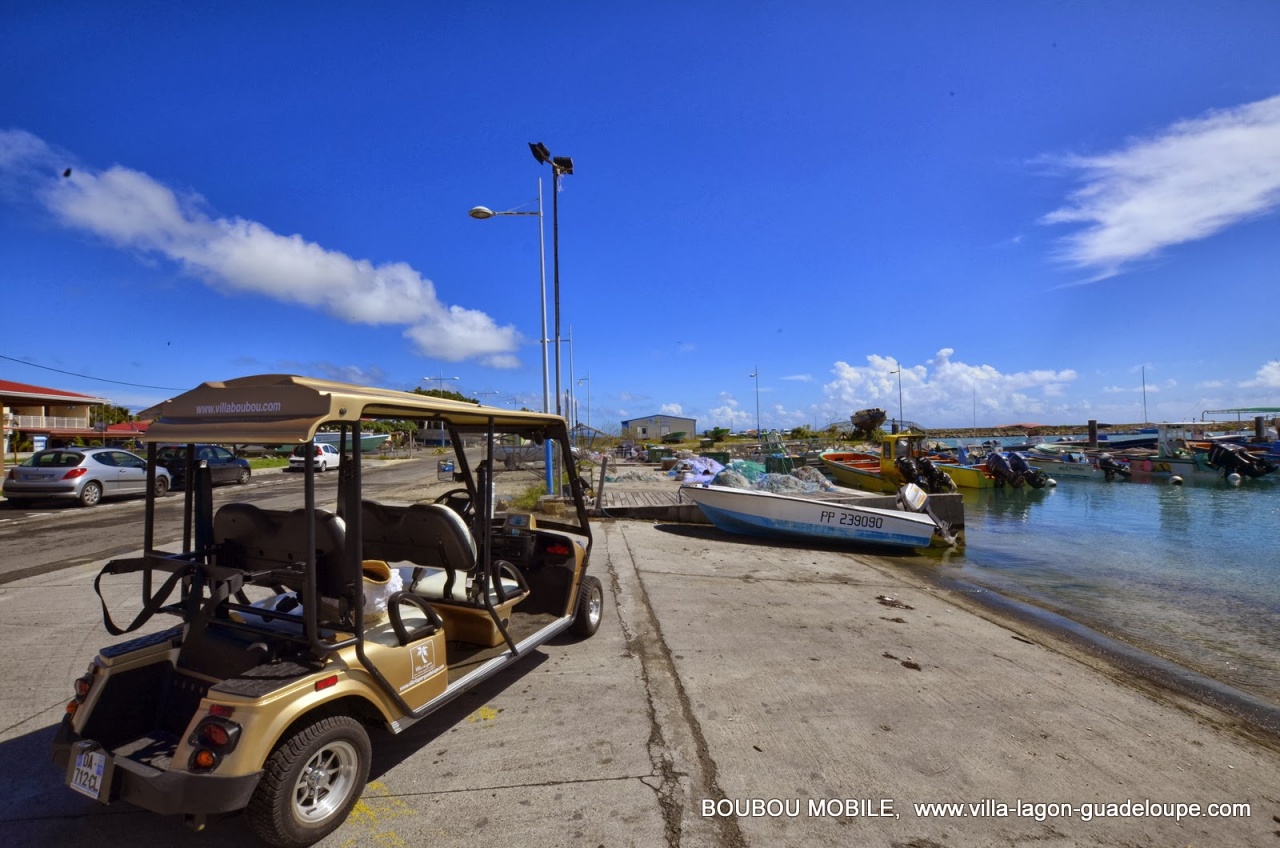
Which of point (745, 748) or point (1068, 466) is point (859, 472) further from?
point (745, 748)

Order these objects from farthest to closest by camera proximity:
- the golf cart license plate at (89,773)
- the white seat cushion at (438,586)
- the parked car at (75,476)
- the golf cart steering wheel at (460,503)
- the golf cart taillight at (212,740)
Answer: the parked car at (75,476), the golf cart steering wheel at (460,503), the white seat cushion at (438,586), the golf cart license plate at (89,773), the golf cart taillight at (212,740)

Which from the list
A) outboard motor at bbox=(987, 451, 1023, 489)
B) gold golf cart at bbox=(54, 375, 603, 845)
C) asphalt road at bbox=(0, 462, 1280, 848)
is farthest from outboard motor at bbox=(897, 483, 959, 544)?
outboard motor at bbox=(987, 451, 1023, 489)

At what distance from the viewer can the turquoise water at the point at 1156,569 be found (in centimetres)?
769

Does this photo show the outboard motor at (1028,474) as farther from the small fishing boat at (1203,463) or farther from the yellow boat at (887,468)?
the small fishing boat at (1203,463)

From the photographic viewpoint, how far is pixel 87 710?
2.79 metres

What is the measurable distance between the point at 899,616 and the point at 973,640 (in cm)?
85

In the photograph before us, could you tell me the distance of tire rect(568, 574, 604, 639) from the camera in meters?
5.23

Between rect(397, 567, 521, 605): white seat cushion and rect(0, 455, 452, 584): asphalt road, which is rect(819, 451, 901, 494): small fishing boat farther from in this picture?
rect(397, 567, 521, 605): white seat cushion

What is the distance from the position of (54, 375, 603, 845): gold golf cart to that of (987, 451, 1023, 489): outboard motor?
→ 31.4 m

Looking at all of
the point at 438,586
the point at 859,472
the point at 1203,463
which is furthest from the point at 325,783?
the point at 1203,463

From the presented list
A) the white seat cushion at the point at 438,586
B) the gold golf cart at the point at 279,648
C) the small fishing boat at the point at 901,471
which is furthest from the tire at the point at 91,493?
the small fishing boat at the point at 901,471

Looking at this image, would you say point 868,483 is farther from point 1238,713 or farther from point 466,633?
point 466,633

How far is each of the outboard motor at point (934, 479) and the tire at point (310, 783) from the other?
68.2 ft

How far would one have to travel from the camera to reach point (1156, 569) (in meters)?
12.5
